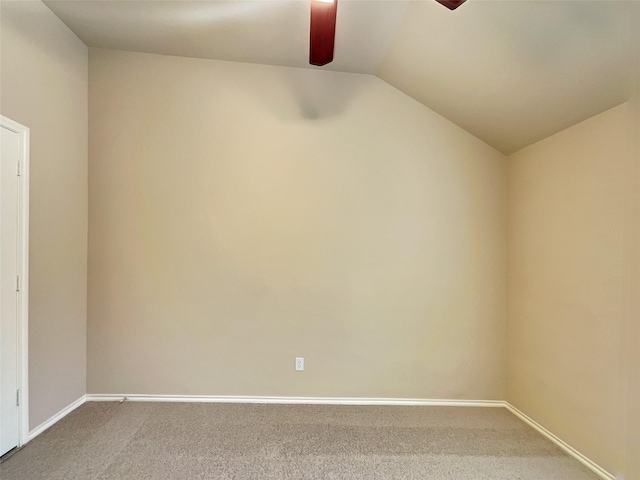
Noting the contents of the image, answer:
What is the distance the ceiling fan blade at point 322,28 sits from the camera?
53.2 inches

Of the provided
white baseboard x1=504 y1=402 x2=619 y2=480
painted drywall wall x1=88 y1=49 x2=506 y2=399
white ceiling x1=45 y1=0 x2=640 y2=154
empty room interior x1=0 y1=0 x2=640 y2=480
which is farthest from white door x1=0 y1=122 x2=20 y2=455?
white baseboard x1=504 y1=402 x2=619 y2=480

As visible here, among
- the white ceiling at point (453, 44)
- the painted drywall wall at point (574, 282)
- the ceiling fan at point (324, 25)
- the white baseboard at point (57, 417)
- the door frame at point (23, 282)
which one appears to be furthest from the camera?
the white baseboard at point (57, 417)

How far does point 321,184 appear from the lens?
101 inches

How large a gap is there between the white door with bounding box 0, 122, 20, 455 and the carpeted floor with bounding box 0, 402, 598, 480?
0.21 meters

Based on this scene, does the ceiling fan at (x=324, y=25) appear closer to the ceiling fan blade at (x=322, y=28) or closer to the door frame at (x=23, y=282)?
the ceiling fan blade at (x=322, y=28)

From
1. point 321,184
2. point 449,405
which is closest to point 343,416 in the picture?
point 449,405

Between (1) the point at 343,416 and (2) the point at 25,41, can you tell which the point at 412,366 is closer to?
(1) the point at 343,416

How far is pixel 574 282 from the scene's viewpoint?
1.97 meters

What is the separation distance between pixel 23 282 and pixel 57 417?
108cm

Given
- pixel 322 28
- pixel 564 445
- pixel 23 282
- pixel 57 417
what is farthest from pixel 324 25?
pixel 57 417

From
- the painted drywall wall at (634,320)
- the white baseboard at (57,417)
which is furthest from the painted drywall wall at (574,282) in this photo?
the white baseboard at (57,417)

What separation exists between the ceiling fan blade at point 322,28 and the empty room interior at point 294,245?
511 millimetres

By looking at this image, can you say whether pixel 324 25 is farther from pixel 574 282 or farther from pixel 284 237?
pixel 574 282

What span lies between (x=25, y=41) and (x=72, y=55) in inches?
15.4
